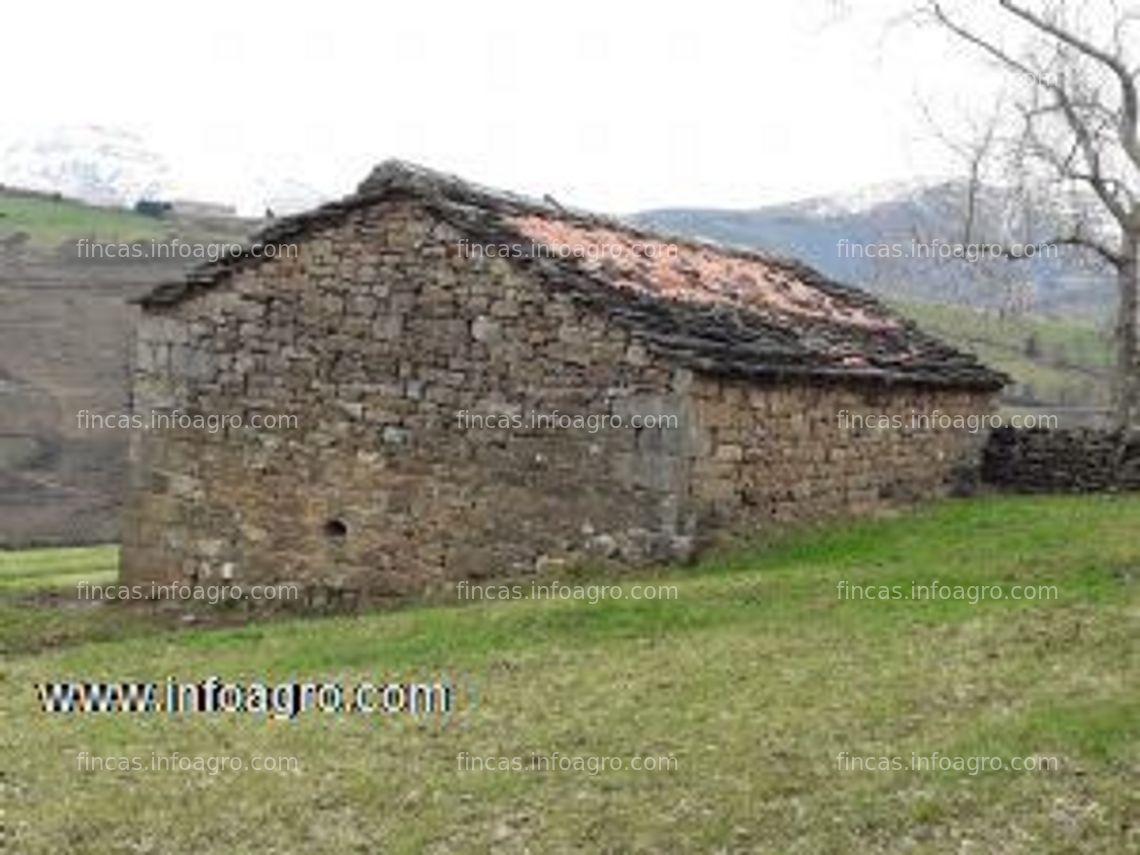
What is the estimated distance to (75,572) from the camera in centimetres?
3656

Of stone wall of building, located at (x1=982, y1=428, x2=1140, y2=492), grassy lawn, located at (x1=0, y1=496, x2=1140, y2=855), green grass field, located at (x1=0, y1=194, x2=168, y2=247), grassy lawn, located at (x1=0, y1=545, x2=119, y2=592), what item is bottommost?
grassy lawn, located at (x1=0, y1=545, x2=119, y2=592)

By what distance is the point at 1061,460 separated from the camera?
26.0m

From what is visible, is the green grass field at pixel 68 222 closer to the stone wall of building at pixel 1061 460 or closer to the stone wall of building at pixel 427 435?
the stone wall of building at pixel 1061 460

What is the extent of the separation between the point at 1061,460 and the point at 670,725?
1579cm

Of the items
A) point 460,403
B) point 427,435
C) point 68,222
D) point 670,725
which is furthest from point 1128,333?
point 68,222

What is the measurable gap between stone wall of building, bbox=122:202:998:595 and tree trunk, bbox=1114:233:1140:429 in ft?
36.9

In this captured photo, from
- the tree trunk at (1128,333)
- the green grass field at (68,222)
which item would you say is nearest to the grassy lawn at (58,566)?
the tree trunk at (1128,333)

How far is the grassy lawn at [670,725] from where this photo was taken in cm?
993

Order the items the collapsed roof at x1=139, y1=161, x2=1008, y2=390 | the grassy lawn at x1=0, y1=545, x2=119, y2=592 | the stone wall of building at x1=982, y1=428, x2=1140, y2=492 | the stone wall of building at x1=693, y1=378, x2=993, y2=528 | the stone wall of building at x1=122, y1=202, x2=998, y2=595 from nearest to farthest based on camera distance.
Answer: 1. the stone wall of building at x1=122, y1=202, x2=998, y2=595
2. the stone wall of building at x1=693, y1=378, x2=993, y2=528
3. the collapsed roof at x1=139, y1=161, x2=1008, y2=390
4. the stone wall of building at x1=982, y1=428, x2=1140, y2=492
5. the grassy lawn at x1=0, y1=545, x2=119, y2=592

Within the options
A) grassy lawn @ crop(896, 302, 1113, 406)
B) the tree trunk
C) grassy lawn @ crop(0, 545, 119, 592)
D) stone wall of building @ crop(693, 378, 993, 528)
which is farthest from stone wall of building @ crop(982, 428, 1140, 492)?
grassy lawn @ crop(896, 302, 1113, 406)

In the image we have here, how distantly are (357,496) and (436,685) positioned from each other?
6.32 metres

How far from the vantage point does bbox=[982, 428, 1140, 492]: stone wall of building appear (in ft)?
83.4

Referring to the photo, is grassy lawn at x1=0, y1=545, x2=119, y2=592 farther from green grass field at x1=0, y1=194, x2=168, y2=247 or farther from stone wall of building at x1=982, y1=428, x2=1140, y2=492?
green grass field at x1=0, y1=194, x2=168, y2=247

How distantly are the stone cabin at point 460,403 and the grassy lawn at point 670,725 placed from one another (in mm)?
1412
